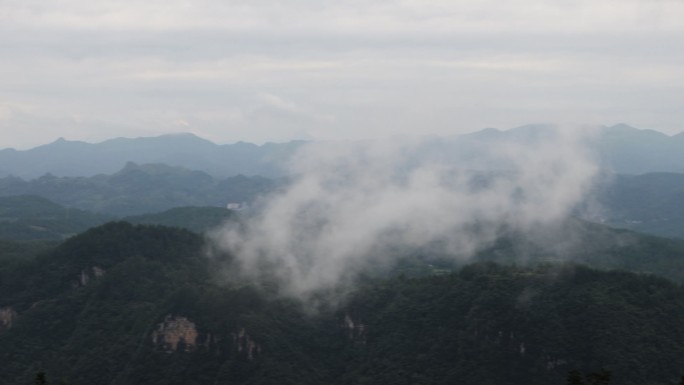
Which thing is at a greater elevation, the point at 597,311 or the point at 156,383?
the point at 597,311

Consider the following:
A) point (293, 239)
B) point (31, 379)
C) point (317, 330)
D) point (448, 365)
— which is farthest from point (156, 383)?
point (293, 239)

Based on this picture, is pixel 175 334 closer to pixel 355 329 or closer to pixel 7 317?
pixel 355 329

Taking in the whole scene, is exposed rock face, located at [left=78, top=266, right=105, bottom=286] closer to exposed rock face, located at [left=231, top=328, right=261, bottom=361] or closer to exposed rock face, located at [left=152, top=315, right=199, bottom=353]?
exposed rock face, located at [left=152, top=315, right=199, bottom=353]

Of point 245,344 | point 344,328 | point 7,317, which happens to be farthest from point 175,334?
point 7,317

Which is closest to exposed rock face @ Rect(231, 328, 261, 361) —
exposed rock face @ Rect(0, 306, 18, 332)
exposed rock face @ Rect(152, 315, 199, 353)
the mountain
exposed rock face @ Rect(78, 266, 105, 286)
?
the mountain

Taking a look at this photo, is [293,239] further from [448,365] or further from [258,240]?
[448,365]
